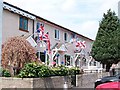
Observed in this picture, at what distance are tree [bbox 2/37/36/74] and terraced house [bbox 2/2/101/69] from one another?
253 cm

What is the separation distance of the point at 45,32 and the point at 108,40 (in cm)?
662

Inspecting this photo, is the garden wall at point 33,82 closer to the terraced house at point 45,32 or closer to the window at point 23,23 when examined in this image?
the terraced house at point 45,32

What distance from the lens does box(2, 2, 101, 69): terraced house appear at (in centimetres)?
2286

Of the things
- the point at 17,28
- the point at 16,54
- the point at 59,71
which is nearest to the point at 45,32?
the point at 17,28

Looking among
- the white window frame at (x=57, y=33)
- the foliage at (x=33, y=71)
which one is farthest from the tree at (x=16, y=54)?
the white window frame at (x=57, y=33)

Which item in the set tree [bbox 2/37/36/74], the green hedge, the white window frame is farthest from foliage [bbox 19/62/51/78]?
the white window frame

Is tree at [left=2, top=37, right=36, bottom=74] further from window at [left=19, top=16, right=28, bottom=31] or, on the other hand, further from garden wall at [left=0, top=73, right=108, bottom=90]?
window at [left=19, top=16, right=28, bottom=31]

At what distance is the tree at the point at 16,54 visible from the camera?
62.8 feet

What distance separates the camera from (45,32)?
28688 millimetres

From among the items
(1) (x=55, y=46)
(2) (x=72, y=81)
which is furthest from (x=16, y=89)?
(1) (x=55, y=46)

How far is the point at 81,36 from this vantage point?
4062 centimetres

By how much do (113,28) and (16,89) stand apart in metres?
17.1

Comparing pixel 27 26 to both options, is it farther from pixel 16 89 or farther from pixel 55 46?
pixel 16 89

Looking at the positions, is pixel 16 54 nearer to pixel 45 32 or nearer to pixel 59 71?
pixel 59 71
